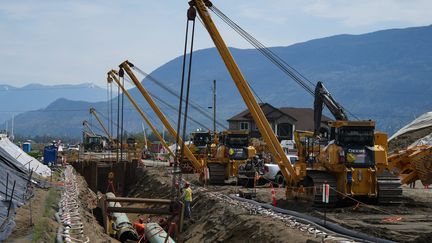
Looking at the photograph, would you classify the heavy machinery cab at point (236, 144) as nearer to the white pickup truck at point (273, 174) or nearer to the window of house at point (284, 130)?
the white pickup truck at point (273, 174)

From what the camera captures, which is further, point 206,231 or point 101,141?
point 101,141

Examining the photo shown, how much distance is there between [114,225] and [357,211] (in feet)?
40.1

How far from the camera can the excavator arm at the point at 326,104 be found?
2800 cm

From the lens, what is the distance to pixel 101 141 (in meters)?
110

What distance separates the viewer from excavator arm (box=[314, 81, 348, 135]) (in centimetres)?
2800

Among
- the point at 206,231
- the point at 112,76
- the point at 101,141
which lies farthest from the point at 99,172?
the point at 101,141

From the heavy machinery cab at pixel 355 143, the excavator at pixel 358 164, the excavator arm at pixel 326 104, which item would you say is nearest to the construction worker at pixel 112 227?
the excavator at pixel 358 164

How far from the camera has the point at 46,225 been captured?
20359 mm

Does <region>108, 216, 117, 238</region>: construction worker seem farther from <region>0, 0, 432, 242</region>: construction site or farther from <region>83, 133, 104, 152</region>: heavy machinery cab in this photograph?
<region>83, 133, 104, 152</region>: heavy machinery cab

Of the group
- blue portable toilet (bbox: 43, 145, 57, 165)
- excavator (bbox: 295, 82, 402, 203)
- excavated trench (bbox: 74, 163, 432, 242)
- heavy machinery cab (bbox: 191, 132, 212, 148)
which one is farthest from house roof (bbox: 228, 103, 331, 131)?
excavator (bbox: 295, 82, 402, 203)

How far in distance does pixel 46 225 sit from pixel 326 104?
44.0 ft

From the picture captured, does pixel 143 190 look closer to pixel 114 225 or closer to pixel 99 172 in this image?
pixel 99 172

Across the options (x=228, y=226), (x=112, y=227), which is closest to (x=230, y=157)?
(x=112, y=227)

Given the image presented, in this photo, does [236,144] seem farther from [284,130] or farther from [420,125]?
[284,130]
